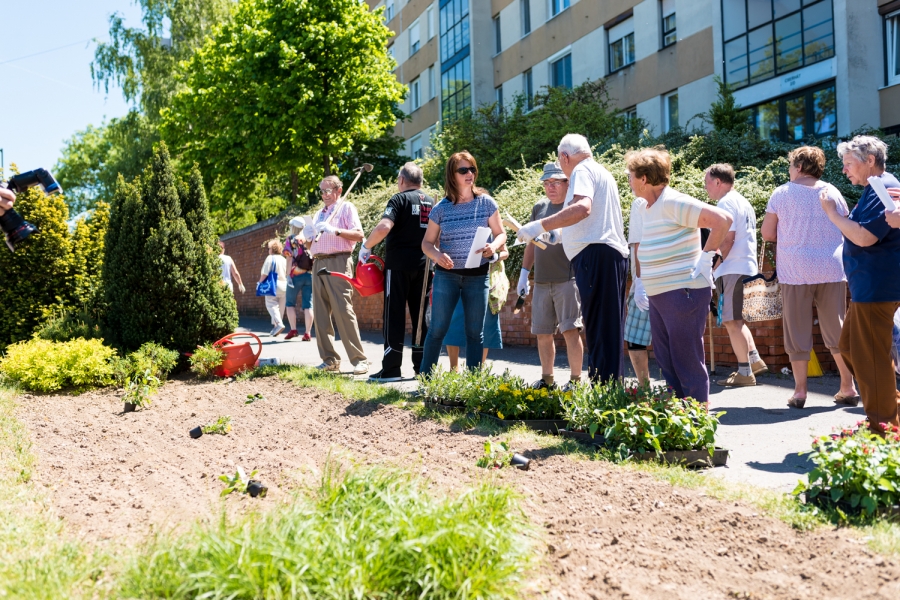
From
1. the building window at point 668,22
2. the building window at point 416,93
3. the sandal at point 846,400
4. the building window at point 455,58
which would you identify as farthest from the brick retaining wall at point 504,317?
the building window at point 416,93

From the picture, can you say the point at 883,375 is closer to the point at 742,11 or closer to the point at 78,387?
the point at 78,387

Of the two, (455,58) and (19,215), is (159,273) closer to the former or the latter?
(19,215)

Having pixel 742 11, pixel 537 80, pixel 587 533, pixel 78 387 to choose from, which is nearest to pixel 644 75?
pixel 742 11

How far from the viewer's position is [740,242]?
277 inches

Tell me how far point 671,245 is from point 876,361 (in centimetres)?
138

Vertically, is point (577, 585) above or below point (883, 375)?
below

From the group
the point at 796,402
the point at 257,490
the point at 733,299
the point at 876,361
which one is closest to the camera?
the point at 257,490

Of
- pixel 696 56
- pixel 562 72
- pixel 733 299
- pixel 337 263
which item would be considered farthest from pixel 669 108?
pixel 733 299

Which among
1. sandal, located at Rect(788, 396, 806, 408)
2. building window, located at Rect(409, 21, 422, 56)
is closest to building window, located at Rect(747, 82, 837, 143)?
sandal, located at Rect(788, 396, 806, 408)

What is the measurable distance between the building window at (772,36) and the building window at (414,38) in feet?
66.7

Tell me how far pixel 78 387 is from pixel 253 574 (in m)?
6.51

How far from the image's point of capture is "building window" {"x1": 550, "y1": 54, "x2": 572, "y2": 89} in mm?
25453

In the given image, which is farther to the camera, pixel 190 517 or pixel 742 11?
pixel 742 11

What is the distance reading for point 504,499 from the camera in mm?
3033
